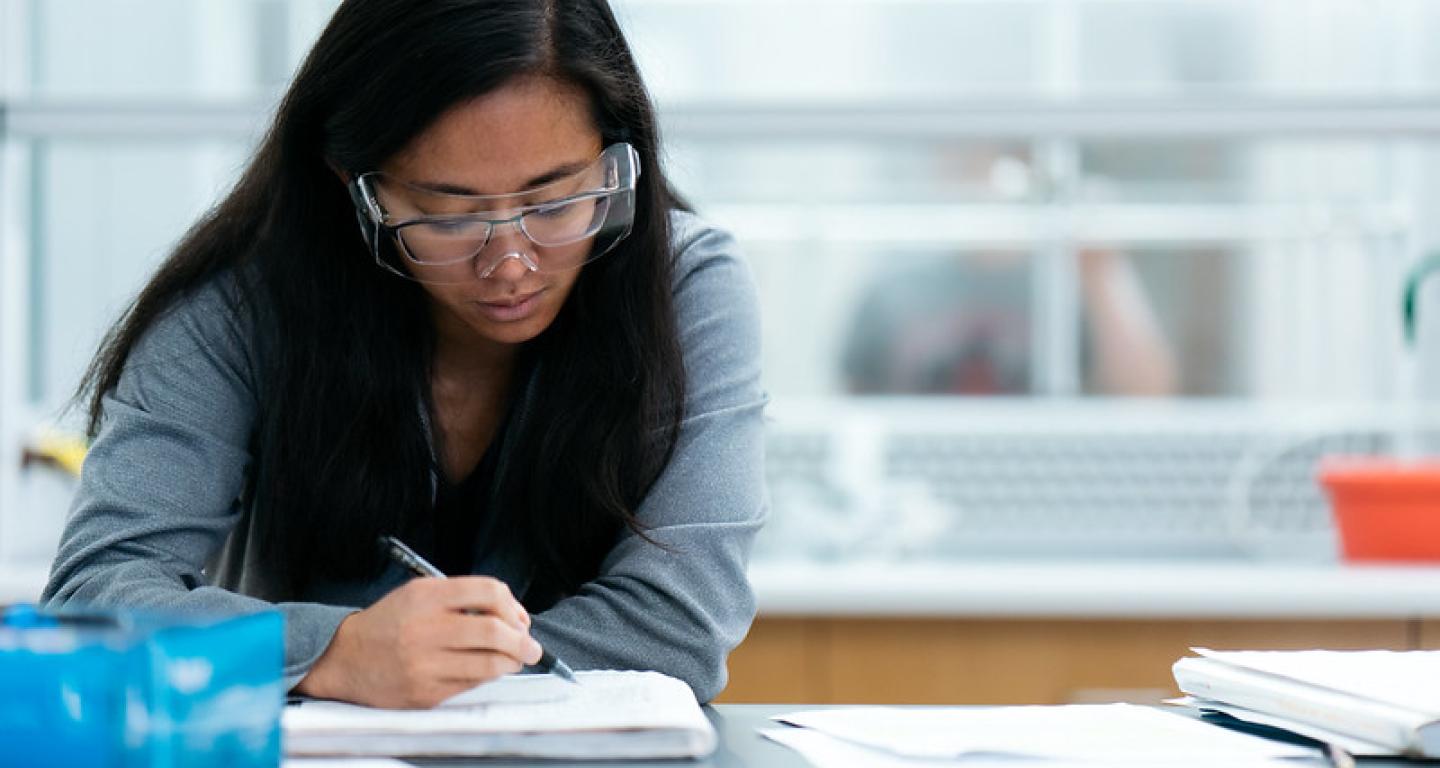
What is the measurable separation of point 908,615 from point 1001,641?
12 centimetres

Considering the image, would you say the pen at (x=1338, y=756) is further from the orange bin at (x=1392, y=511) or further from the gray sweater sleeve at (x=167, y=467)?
the orange bin at (x=1392, y=511)

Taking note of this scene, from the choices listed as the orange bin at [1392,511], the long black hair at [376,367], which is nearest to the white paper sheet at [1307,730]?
the long black hair at [376,367]

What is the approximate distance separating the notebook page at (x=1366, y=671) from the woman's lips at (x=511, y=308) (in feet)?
1.89

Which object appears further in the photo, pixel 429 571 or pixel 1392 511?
pixel 1392 511

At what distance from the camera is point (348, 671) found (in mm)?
1079

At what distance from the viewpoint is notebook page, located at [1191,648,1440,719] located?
103cm

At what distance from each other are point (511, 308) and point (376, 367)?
17 cm

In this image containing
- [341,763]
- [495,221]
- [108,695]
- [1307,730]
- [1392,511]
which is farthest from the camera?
[1392,511]

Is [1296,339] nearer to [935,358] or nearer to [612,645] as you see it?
[935,358]

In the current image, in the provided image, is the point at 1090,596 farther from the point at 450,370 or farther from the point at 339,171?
the point at 339,171

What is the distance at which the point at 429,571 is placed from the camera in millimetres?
1238

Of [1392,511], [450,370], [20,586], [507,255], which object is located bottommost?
[20,586]

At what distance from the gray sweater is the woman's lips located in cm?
18

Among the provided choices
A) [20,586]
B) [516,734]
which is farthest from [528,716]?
[20,586]
